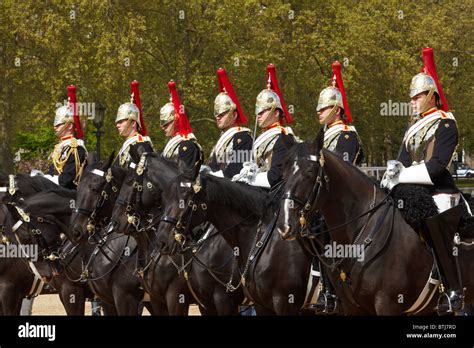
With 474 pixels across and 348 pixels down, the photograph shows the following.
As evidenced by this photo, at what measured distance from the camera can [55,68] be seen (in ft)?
117

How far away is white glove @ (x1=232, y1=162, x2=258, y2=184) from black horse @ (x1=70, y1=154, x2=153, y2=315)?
1355 mm

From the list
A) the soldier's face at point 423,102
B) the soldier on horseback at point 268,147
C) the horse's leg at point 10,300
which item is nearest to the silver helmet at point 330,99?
the soldier on horseback at point 268,147

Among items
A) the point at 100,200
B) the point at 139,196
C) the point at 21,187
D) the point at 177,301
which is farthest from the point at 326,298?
the point at 21,187

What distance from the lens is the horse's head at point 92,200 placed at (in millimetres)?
13664

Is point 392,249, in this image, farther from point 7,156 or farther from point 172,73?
point 7,156

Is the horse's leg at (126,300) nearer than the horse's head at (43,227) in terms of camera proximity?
Yes

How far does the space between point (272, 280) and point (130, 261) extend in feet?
8.15

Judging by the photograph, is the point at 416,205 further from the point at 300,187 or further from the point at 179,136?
the point at 179,136

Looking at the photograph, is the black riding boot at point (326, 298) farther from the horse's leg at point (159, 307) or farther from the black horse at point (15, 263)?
the black horse at point (15, 263)

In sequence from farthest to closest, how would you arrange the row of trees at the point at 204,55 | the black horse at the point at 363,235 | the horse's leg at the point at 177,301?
1. the row of trees at the point at 204,55
2. the horse's leg at the point at 177,301
3. the black horse at the point at 363,235

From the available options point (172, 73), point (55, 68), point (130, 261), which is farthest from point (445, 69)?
point (130, 261)

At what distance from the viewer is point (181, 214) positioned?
1194 centimetres

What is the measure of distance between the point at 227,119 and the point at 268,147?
1344mm

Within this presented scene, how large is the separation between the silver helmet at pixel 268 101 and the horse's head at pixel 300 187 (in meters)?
2.88
